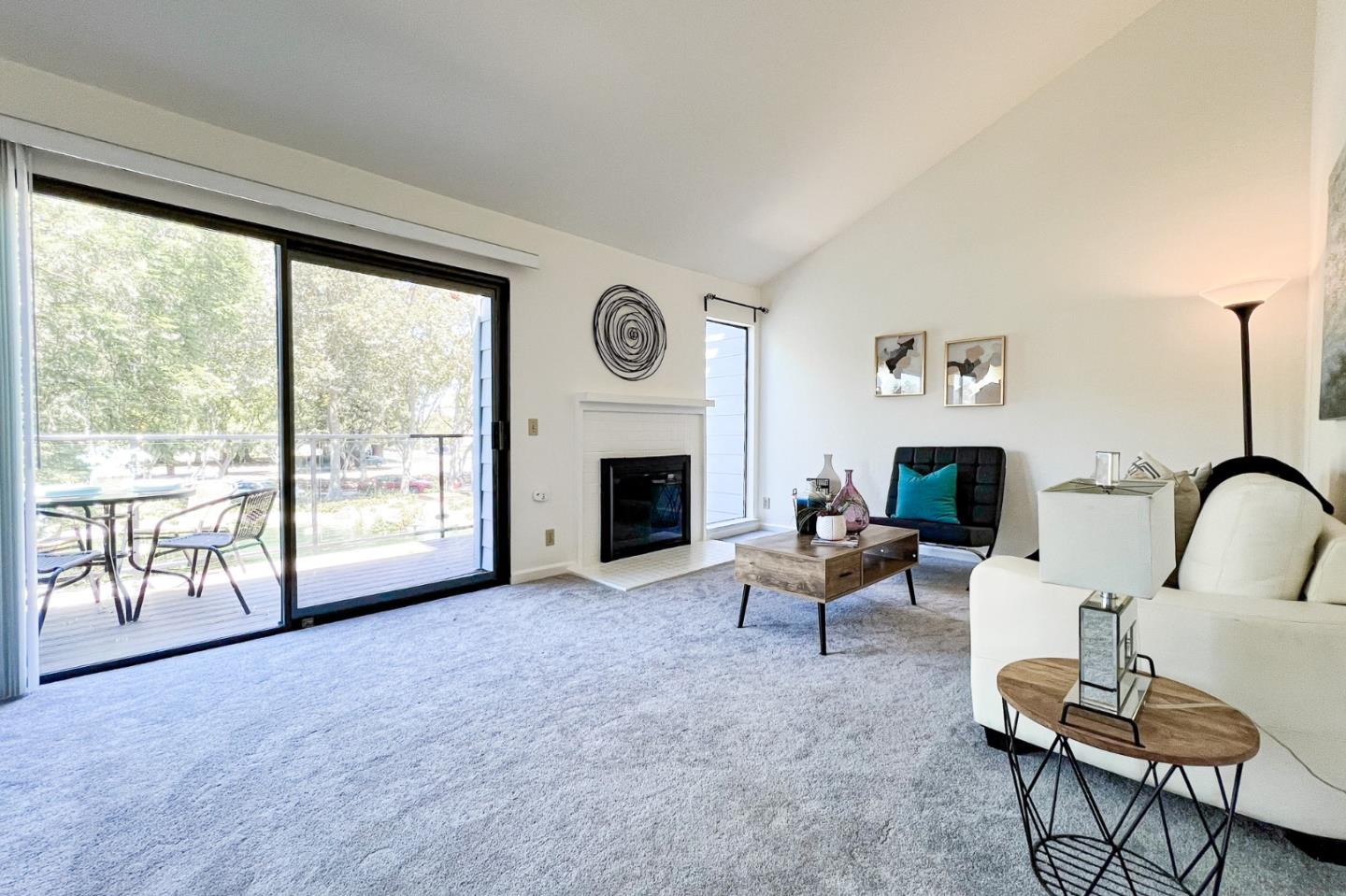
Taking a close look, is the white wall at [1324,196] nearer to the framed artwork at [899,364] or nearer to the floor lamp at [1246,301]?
the floor lamp at [1246,301]

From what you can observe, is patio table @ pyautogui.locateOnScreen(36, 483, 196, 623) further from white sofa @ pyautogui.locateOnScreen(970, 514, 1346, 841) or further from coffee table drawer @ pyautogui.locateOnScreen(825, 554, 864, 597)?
white sofa @ pyautogui.locateOnScreen(970, 514, 1346, 841)

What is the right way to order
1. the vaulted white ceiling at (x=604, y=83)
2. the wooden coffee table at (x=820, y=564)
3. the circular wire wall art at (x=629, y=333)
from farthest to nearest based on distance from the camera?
1. the circular wire wall art at (x=629, y=333)
2. the wooden coffee table at (x=820, y=564)
3. the vaulted white ceiling at (x=604, y=83)

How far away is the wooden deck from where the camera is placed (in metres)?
2.67

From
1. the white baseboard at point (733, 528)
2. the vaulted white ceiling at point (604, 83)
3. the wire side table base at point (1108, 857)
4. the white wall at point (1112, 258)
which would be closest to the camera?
the wire side table base at point (1108, 857)

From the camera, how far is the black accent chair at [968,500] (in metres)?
3.73

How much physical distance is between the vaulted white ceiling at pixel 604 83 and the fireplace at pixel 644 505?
1.74 meters

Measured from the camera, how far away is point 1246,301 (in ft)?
9.96

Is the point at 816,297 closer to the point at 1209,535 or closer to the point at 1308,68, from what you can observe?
the point at 1308,68

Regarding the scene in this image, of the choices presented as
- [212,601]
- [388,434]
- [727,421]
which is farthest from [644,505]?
[212,601]

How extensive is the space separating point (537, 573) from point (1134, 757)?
3.38m

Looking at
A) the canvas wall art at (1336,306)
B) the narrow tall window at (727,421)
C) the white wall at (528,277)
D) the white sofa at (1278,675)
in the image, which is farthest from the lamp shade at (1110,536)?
the narrow tall window at (727,421)

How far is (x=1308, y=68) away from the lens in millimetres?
3059

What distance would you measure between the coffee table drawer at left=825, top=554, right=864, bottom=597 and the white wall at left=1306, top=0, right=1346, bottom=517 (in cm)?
167

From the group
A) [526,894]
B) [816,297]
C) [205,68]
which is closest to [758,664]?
[526,894]
